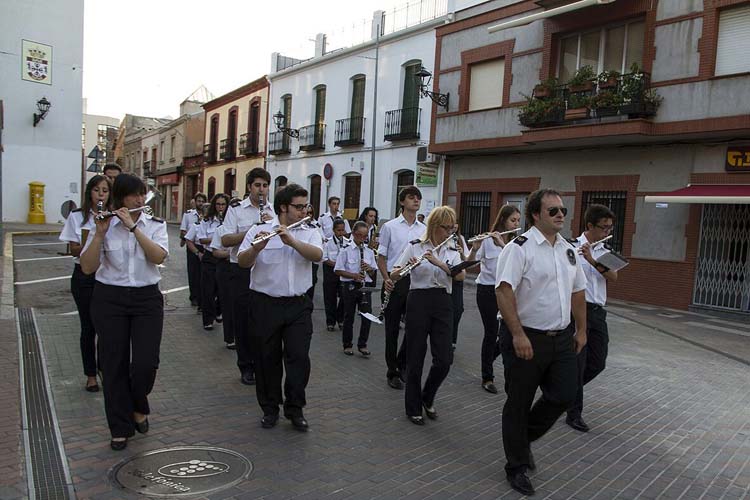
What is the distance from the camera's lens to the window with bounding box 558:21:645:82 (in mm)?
13953

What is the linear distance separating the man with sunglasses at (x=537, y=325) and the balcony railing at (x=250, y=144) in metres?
28.2

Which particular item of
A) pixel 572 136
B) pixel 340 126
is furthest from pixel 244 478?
pixel 340 126

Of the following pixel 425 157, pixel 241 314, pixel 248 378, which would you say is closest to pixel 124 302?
pixel 241 314

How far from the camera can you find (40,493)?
11.2ft

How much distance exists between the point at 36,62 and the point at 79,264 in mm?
26333

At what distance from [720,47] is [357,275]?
984 centimetres

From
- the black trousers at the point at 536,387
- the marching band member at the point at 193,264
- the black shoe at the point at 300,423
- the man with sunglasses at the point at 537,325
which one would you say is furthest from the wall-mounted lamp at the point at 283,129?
the black trousers at the point at 536,387

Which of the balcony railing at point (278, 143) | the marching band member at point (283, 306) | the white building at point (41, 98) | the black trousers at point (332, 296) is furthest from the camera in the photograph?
the balcony railing at point (278, 143)

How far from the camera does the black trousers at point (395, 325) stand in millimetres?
5918

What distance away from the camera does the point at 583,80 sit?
13.9 metres

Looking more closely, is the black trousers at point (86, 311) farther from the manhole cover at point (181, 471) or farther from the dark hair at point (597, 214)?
the dark hair at point (597, 214)

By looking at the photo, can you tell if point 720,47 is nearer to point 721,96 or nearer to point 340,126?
point 721,96

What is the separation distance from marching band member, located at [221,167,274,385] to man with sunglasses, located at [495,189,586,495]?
270 cm

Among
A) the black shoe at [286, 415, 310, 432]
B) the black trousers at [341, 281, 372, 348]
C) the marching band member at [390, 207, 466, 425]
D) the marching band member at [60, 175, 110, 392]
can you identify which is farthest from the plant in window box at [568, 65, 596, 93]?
the black shoe at [286, 415, 310, 432]
